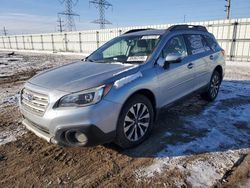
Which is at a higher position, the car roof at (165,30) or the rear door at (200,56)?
the car roof at (165,30)

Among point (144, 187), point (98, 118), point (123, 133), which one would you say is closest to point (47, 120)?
point (98, 118)

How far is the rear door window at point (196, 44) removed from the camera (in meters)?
4.30

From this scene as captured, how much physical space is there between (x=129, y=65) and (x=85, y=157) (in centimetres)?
153

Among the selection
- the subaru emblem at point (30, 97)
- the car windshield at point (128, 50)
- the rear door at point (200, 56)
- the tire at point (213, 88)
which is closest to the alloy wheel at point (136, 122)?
the car windshield at point (128, 50)

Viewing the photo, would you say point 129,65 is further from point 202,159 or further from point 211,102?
point 211,102

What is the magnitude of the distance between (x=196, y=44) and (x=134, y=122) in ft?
8.29

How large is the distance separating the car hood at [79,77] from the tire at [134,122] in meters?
0.49

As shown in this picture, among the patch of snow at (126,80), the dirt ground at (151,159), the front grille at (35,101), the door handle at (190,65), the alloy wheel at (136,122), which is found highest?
the door handle at (190,65)

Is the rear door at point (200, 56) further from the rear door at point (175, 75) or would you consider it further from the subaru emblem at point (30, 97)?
the subaru emblem at point (30, 97)

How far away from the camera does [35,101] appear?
2.82 meters

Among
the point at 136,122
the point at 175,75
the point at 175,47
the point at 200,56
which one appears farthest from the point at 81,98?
the point at 200,56

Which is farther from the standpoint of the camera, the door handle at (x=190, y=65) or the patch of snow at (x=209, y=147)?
the door handle at (x=190, y=65)

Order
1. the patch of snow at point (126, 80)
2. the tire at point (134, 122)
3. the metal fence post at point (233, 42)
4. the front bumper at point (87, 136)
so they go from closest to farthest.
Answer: the front bumper at point (87, 136), the patch of snow at point (126, 80), the tire at point (134, 122), the metal fence post at point (233, 42)

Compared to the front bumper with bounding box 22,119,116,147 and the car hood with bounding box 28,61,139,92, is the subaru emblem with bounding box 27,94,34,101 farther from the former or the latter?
the front bumper with bounding box 22,119,116,147
